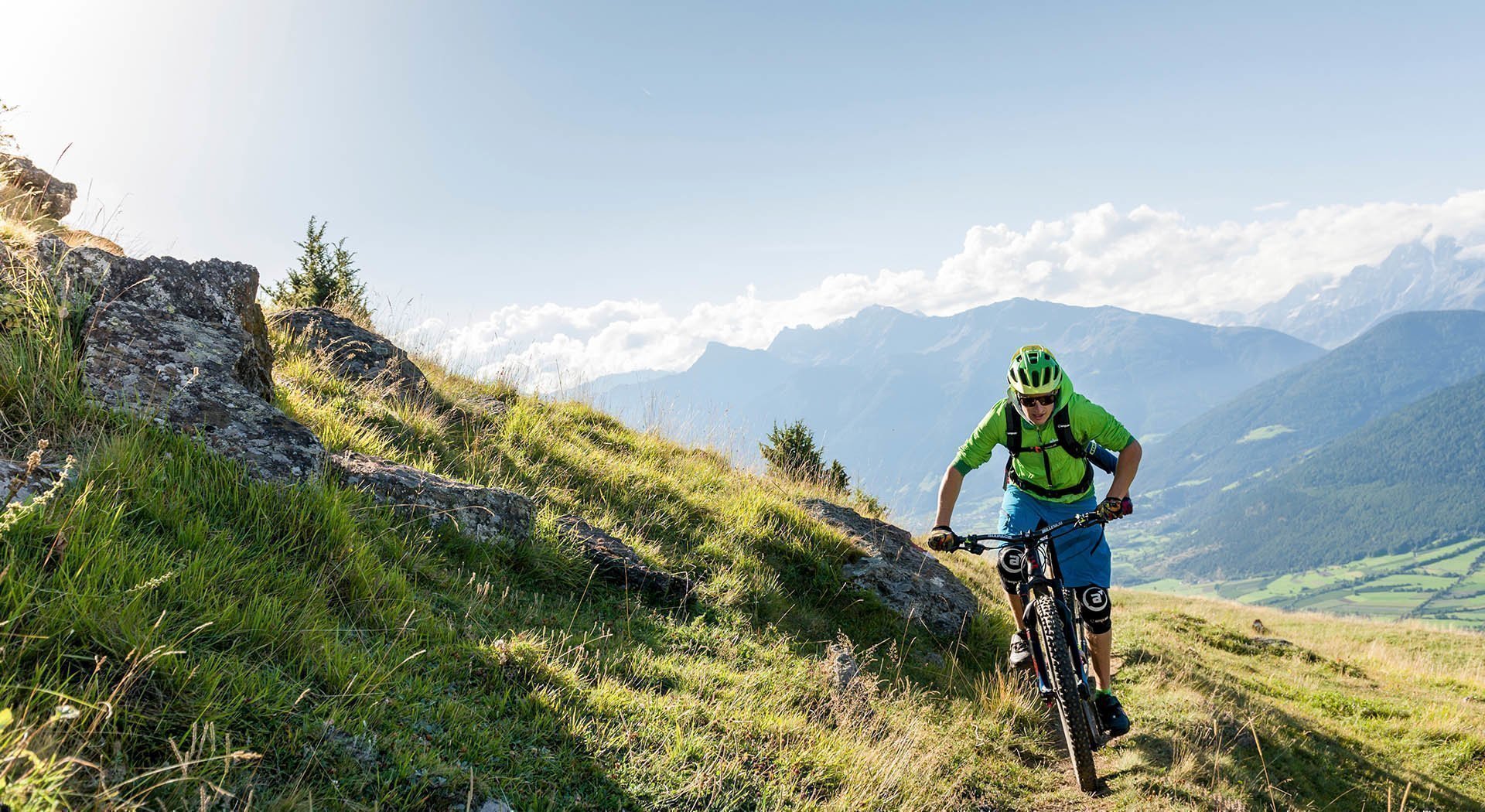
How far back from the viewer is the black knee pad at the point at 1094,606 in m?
6.23

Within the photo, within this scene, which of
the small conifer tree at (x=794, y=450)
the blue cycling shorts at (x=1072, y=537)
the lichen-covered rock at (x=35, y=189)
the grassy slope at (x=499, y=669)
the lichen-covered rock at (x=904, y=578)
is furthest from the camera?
the small conifer tree at (x=794, y=450)

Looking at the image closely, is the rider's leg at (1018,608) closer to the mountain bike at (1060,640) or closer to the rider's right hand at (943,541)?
the mountain bike at (1060,640)

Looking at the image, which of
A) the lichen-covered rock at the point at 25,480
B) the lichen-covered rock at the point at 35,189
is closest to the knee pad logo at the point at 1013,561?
the lichen-covered rock at the point at 25,480

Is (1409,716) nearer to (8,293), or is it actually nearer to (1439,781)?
(1439,781)

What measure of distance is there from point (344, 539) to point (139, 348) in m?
2.24

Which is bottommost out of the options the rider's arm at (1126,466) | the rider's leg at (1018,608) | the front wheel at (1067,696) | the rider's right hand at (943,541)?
the front wheel at (1067,696)

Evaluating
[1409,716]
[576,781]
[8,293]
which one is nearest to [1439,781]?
[1409,716]

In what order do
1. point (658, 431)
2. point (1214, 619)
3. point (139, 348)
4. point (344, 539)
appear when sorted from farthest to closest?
1. point (1214, 619)
2. point (658, 431)
3. point (139, 348)
4. point (344, 539)

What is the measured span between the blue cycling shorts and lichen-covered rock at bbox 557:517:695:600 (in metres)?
3.51

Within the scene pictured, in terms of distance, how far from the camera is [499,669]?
13.9 ft

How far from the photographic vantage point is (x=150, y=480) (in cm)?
377

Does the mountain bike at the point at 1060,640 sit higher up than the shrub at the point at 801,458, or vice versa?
the shrub at the point at 801,458

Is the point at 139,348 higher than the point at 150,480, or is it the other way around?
the point at 139,348

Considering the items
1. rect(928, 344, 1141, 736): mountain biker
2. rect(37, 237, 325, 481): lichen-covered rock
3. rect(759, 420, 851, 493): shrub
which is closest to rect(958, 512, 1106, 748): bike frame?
rect(928, 344, 1141, 736): mountain biker
